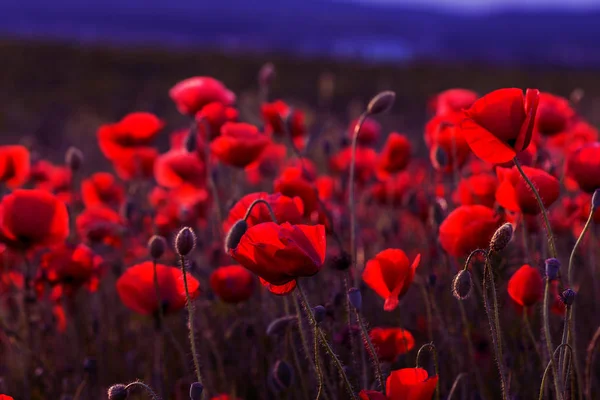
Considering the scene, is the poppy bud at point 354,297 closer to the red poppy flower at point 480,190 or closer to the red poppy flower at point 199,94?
the red poppy flower at point 480,190

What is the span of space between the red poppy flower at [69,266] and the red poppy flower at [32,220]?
104 mm

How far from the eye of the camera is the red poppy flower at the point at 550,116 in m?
2.16

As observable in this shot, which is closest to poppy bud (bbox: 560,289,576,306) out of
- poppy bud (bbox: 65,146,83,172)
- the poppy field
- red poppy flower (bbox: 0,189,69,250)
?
the poppy field

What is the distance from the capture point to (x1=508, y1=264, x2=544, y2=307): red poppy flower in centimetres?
150

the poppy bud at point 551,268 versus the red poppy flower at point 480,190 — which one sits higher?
the red poppy flower at point 480,190

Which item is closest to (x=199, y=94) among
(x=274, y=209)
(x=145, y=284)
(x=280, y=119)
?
(x=280, y=119)

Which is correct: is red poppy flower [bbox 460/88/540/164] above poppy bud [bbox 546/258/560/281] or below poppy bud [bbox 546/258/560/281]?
above

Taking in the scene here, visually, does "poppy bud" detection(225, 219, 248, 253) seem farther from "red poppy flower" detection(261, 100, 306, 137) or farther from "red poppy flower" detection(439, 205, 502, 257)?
"red poppy flower" detection(261, 100, 306, 137)

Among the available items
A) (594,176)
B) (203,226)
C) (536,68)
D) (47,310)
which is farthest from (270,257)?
(536,68)

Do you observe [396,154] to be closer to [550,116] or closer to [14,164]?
[550,116]

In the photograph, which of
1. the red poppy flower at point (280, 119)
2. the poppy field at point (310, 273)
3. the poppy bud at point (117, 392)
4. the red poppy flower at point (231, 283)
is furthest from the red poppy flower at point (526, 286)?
the red poppy flower at point (280, 119)

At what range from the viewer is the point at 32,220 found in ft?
6.14

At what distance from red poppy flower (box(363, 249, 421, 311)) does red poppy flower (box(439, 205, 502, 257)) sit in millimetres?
186

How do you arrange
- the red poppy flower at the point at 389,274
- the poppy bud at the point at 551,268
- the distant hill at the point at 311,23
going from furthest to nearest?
the distant hill at the point at 311,23
the red poppy flower at the point at 389,274
the poppy bud at the point at 551,268
